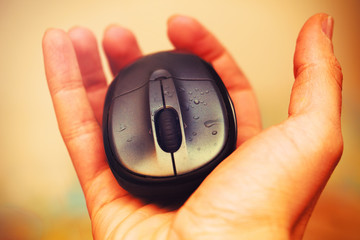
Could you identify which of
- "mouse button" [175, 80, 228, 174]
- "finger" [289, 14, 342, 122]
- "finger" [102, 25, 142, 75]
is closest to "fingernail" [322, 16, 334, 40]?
"finger" [289, 14, 342, 122]

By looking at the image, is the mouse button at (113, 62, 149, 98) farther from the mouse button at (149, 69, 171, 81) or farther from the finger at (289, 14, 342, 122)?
the finger at (289, 14, 342, 122)

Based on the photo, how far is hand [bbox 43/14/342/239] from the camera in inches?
16.4

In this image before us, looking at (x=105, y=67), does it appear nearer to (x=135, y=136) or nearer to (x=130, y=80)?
(x=130, y=80)

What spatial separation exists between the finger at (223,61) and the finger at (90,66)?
215mm

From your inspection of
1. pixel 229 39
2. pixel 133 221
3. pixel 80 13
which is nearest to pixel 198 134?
pixel 133 221

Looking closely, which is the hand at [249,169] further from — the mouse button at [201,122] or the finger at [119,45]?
the finger at [119,45]

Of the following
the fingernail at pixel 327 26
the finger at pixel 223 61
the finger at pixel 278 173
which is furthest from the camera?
the finger at pixel 223 61

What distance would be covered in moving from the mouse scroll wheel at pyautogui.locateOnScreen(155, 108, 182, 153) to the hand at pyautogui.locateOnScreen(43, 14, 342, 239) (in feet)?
0.28

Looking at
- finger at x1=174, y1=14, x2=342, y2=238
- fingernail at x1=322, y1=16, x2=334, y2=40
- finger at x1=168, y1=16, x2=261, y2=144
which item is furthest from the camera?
finger at x1=168, y1=16, x2=261, y2=144

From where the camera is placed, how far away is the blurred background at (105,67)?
31.9 inches

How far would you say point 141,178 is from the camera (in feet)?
1.53

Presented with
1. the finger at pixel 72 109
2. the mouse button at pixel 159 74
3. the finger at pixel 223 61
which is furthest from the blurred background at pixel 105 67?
the mouse button at pixel 159 74

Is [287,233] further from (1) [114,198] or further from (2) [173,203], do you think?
(1) [114,198]

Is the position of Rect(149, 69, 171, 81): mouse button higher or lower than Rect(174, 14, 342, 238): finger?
higher
